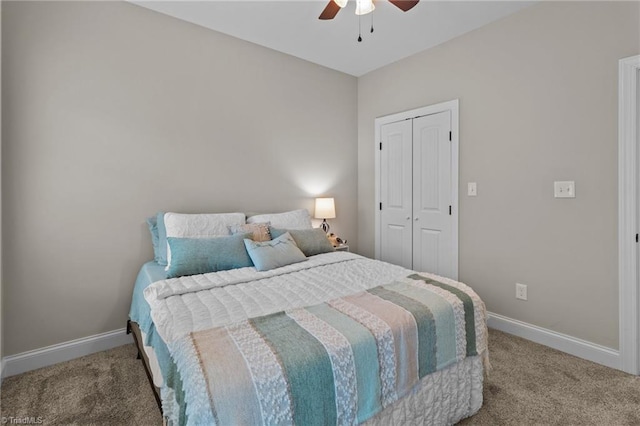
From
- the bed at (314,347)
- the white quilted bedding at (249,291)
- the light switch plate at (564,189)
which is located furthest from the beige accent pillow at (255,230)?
the light switch plate at (564,189)

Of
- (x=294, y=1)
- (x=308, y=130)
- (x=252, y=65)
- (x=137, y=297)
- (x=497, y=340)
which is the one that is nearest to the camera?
(x=137, y=297)

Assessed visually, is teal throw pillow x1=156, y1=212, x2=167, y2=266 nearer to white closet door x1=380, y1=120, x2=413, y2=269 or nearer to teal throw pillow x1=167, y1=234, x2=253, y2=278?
teal throw pillow x1=167, y1=234, x2=253, y2=278

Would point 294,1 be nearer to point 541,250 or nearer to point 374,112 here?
point 374,112

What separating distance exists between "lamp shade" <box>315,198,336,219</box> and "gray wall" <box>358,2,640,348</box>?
137 cm

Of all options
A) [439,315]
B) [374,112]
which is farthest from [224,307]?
[374,112]

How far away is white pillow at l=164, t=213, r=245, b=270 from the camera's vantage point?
2.37 meters

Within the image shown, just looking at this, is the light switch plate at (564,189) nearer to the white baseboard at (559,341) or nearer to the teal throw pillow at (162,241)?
the white baseboard at (559,341)

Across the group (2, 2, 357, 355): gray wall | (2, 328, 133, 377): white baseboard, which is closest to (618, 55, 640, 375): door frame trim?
(2, 2, 357, 355): gray wall

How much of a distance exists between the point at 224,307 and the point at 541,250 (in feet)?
8.27

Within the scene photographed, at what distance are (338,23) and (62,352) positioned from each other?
11.4ft

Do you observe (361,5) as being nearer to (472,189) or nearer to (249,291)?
(472,189)

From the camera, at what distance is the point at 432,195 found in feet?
10.8

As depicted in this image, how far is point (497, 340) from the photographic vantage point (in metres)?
2.62

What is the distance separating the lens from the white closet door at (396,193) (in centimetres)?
352
